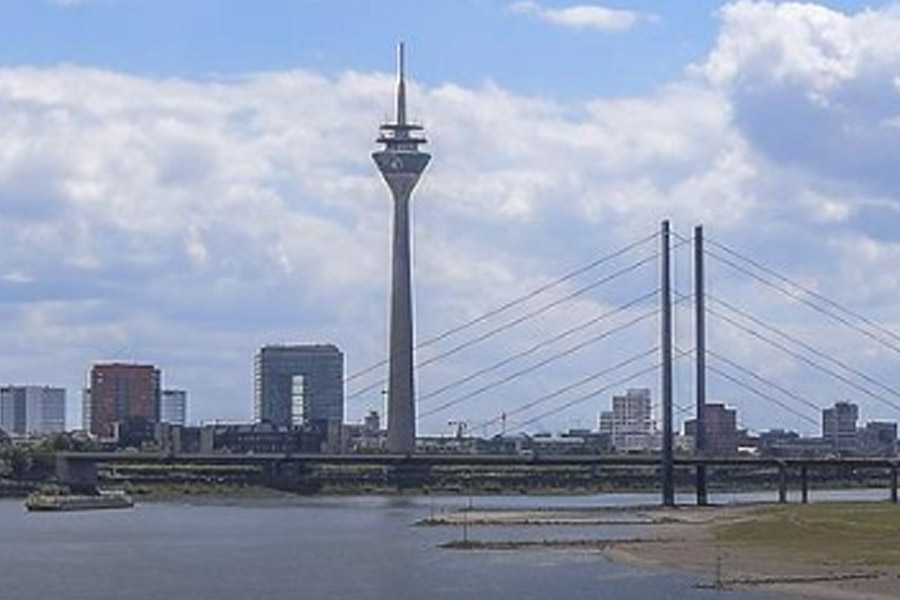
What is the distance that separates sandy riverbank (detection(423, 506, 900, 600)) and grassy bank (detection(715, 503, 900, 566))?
212 mm

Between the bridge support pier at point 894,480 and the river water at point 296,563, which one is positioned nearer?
the river water at point 296,563

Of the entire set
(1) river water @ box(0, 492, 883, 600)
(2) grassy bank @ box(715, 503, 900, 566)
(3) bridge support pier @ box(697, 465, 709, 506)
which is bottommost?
(1) river water @ box(0, 492, 883, 600)

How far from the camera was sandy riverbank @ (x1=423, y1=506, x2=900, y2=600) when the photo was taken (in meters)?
65.1

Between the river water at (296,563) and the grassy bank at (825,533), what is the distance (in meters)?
6.21

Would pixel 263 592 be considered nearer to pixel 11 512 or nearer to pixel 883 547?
pixel 883 547

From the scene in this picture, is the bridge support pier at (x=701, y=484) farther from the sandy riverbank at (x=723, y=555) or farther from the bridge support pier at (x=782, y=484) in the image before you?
the sandy riverbank at (x=723, y=555)

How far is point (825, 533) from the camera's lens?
9288 centimetres

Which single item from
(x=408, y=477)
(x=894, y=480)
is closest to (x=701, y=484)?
(x=894, y=480)

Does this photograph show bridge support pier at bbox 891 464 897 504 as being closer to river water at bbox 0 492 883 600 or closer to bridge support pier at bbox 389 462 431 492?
river water at bbox 0 492 883 600

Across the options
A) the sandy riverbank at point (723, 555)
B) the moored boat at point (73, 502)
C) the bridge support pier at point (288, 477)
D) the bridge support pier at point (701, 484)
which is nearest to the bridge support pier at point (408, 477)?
the bridge support pier at point (288, 477)

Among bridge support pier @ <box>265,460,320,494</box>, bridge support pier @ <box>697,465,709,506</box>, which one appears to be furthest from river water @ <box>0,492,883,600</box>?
bridge support pier @ <box>265,460,320,494</box>

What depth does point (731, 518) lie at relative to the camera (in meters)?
114

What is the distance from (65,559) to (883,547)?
29.6 meters

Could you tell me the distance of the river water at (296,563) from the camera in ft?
216
